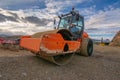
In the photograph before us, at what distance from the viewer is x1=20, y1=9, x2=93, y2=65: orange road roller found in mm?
6152

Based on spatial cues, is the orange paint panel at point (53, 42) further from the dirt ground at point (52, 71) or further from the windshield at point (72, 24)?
the windshield at point (72, 24)

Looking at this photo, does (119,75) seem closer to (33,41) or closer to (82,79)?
(82,79)

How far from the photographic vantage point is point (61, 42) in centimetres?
668

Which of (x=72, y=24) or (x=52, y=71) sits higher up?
(x=72, y=24)

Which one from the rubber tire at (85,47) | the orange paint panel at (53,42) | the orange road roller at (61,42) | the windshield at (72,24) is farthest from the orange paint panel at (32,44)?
the rubber tire at (85,47)

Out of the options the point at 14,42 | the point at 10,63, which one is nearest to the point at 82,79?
the point at 10,63

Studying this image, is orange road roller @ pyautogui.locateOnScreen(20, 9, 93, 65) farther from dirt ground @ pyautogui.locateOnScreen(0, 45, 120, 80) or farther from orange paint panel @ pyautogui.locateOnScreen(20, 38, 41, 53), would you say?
dirt ground @ pyautogui.locateOnScreen(0, 45, 120, 80)

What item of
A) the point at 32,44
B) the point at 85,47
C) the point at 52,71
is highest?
the point at 32,44

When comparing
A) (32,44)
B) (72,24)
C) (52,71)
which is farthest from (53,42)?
(72,24)

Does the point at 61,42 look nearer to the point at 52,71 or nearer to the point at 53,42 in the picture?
the point at 53,42

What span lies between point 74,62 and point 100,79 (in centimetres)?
185

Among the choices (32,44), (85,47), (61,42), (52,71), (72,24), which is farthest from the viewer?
(85,47)

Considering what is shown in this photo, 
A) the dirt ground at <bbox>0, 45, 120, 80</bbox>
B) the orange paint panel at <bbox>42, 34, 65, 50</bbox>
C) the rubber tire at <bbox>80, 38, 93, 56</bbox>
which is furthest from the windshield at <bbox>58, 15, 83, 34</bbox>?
the orange paint panel at <bbox>42, 34, 65, 50</bbox>

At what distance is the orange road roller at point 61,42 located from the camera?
20.2 feet
